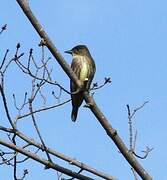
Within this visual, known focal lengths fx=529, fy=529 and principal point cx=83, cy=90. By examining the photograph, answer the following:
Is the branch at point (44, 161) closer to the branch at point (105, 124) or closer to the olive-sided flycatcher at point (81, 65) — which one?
the branch at point (105, 124)

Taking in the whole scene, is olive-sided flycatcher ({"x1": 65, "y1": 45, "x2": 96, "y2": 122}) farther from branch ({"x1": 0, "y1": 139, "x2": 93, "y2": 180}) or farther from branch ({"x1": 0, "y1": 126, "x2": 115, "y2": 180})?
branch ({"x1": 0, "y1": 139, "x2": 93, "y2": 180})

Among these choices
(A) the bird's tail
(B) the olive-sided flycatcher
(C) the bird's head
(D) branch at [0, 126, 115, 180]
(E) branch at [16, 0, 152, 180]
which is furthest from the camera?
(C) the bird's head

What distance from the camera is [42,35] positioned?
4961 mm

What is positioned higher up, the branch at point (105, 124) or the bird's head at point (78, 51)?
the bird's head at point (78, 51)

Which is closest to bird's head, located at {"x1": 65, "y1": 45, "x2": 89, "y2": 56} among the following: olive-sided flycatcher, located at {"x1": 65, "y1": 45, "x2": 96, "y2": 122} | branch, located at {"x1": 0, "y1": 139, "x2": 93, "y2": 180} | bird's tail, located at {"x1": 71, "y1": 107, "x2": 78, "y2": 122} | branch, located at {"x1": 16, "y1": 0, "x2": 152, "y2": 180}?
olive-sided flycatcher, located at {"x1": 65, "y1": 45, "x2": 96, "y2": 122}

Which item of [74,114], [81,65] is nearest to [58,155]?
[74,114]

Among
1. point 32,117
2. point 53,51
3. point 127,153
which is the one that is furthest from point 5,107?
point 127,153

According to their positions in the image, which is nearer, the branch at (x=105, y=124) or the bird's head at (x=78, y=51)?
the branch at (x=105, y=124)

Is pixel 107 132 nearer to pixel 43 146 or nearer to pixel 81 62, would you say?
pixel 43 146

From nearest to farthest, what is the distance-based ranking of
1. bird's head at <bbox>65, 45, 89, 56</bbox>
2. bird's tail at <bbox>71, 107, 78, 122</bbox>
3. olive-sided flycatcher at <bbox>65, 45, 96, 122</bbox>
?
bird's tail at <bbox>71, 107, 78, 122</bbox>
olive-sided flycatcher at <bbox>65, 45, 96, 122</bbox>
bird's head at <bbox>65, 45, 89, 56</bbox>

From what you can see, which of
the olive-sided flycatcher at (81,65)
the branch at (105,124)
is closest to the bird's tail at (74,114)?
the olive-sided flycatcher at (81,65)

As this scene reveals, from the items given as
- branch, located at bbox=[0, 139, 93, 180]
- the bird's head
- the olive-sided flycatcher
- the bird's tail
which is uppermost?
the bird's head

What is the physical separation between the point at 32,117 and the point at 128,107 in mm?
1152

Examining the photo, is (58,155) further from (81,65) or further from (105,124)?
(81,65)
